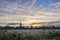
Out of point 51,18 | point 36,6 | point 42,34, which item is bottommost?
point 42,34

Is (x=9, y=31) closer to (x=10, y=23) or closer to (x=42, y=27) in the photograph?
(x=10, y=23)

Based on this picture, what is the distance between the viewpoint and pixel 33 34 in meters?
5.57

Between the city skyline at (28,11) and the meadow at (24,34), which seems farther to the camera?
the city skyline at (28,11)

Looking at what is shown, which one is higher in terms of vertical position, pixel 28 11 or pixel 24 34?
pixel 28 11

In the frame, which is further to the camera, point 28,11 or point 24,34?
point 28,11

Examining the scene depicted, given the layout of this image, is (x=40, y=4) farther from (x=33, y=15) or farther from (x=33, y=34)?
(x=33, y=34)

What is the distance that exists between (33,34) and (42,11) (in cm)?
77

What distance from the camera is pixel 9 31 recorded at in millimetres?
5586

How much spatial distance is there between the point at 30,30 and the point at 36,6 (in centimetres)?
76

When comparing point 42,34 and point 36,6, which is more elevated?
point 36,6

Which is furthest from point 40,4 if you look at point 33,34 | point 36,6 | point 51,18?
point 33,34

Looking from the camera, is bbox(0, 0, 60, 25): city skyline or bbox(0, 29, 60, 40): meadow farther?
bbox(0, 0, 60, 25): city skyline

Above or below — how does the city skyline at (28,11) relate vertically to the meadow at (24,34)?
above

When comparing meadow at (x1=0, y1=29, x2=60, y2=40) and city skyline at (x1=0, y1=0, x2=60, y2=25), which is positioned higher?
city skyline at (x1=0, y1=0, x2=60, y2=25)
